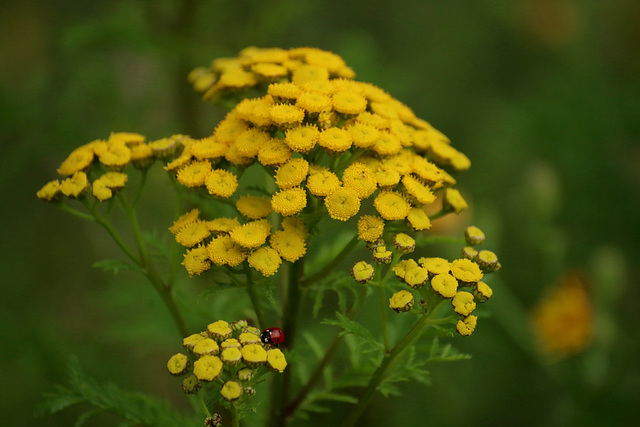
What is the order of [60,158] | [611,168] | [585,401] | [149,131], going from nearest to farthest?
[585,401], [149,131], [60,158], [611,168]

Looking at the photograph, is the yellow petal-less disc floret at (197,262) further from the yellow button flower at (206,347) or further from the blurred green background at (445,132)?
the blurred green background at (445,132)

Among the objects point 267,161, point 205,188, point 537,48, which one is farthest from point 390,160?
point 537,48

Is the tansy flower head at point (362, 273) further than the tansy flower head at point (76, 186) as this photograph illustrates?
No

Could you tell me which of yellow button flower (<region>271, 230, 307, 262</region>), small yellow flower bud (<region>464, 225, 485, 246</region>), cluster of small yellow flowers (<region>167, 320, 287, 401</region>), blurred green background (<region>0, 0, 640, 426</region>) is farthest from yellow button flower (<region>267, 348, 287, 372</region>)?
blurred green background (<region>0, 0, 640, 426</region>)

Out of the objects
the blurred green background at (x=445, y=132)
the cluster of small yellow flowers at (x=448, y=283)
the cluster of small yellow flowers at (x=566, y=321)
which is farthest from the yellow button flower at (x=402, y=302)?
the cluster of small yellow flowers at (x=566, y=321)

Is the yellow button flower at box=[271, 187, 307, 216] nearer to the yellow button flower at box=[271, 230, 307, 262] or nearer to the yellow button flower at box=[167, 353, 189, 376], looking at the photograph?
the yellow button flower at box=[271, 230, 307, 262]

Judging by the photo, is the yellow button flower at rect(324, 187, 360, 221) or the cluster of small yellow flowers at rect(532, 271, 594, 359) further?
the cluster of small yellow flowers at rect(532, 271, 594, 359)

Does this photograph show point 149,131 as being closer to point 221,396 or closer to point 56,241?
point 56,241
